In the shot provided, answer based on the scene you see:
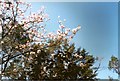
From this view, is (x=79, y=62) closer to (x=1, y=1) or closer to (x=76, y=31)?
(x=76, y=31)

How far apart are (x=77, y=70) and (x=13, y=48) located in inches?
65.1

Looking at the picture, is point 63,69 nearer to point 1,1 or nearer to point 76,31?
point 76,31

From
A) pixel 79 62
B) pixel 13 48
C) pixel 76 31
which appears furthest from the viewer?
pixel 79 62

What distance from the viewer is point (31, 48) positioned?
6516 millimetres

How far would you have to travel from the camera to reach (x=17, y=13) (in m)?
6.57

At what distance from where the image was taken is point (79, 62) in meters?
7.16

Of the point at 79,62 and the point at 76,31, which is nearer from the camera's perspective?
the point at 76,31

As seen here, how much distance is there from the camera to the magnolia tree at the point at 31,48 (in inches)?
243

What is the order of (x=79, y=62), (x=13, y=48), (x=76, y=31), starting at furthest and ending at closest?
1. (x=79, y=62)
2. (x=76, y=31)
3. (x=13, y=48)

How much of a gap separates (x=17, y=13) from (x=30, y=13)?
0.31 meters

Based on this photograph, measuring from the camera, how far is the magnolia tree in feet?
20.3

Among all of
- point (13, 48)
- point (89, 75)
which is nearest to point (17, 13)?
point (13, 48)

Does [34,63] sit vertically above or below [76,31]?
below

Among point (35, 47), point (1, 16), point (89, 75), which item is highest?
point (1, 16)
